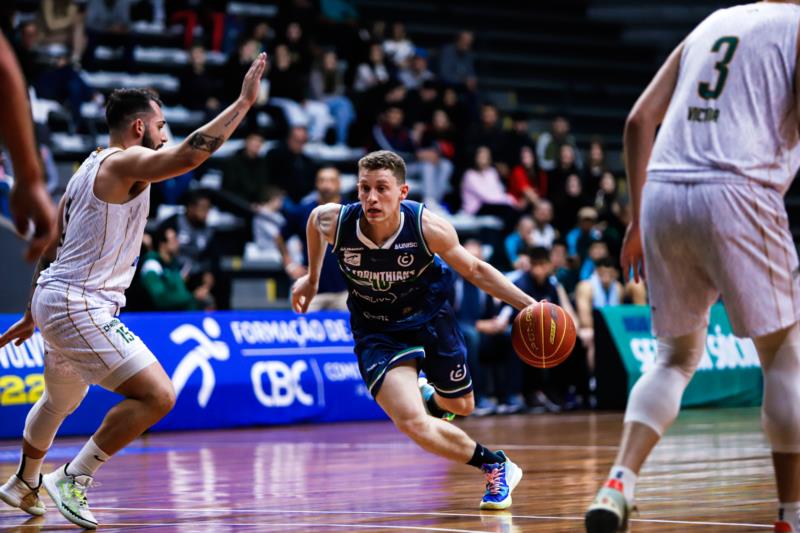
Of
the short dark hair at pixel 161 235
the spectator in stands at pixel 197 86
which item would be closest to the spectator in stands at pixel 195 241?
the short dark hair at pixel 161 235

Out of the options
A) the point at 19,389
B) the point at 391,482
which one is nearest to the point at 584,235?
the point at 19,389

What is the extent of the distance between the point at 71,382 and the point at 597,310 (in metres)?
8.81

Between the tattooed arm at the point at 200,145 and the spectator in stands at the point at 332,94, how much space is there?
12.4 meters

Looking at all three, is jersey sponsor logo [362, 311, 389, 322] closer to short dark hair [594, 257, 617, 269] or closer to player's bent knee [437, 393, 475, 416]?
player's bent knee [437, 393, 475, 416]

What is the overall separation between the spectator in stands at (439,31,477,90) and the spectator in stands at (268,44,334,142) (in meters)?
3.40

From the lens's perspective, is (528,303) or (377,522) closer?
(377,522)

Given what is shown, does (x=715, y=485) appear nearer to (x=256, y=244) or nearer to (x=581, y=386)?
(x=581, y=386)

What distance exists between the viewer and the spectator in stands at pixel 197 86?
640 inches

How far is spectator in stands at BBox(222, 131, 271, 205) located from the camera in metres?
14.9

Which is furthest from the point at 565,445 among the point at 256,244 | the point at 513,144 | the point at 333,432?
the point at 513,144

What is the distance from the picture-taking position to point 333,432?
11.4 m

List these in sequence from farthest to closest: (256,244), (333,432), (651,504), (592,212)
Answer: (592,212), (256,244), (333,432), (651,504)

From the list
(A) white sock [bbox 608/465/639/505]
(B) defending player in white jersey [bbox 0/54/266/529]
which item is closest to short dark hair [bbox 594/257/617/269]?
(B) defending player in white jersey [bbox 0/54/266/529]

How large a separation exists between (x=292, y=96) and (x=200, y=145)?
12.1 metres
